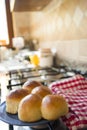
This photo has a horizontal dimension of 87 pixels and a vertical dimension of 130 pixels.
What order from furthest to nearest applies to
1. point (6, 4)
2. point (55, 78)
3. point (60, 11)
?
1. point (6, 4)
2. point (60, 11)
3. point (55, 78)

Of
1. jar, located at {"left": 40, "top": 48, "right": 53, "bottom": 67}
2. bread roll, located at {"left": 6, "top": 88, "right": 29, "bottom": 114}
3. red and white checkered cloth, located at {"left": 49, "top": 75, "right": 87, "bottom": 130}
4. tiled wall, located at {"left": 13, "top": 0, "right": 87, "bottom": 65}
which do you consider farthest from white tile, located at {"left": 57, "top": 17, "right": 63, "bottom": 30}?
bread roll, located at {"left": 6, "top": 88, "right": 29, "bottom": 114}

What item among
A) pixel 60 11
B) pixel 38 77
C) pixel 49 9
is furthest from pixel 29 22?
pixel 38 77

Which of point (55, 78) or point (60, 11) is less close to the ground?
point (60, 11)

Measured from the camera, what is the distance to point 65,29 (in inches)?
56.3

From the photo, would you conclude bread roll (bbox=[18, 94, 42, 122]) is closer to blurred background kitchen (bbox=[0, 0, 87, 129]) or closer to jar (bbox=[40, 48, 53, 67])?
blurred background kitchen (bbox=[0, 0, 87, 129])

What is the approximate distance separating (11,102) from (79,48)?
30.6 inches

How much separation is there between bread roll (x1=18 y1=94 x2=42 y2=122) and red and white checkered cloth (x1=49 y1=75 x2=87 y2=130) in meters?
0.09

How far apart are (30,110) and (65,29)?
103 cm

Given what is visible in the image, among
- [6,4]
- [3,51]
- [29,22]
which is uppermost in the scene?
[6,4]

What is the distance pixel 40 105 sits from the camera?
0.50 meters

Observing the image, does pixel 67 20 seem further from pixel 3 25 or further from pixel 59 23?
pixel 3 25

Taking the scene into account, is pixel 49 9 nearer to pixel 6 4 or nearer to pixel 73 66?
pixel 6 4

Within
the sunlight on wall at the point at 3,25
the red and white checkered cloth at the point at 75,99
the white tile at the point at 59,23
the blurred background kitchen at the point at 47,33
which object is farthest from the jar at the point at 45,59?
the sunlight on wall at the point at 3,25

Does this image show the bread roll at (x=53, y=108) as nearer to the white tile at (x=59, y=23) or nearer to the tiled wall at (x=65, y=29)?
the tiled wall at (x=65, y=29)
